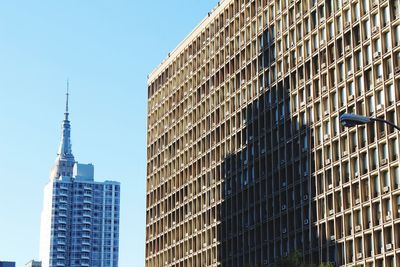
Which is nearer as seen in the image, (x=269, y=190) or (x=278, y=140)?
(x=278, y=140)

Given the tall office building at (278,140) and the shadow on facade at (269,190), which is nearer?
the tall office building at (278,140)

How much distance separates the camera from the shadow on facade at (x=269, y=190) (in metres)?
101

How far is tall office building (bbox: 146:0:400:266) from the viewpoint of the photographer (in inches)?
3546

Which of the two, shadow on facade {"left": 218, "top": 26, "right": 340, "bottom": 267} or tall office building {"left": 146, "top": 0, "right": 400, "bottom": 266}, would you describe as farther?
shadow on facade {"left": 218, "top": 26, "right": 340, "bottom": 267}

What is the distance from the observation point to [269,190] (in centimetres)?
11006

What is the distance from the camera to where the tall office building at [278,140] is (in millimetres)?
90062

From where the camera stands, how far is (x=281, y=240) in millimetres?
105312

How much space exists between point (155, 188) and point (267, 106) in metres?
43.1

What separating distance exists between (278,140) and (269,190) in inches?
244

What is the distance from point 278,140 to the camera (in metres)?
109

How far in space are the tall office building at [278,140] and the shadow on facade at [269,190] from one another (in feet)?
0.48

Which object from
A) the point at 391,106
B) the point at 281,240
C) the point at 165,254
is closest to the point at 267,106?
the point at 281,240

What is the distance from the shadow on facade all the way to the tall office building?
0.15m

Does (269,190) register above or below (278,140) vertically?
below
